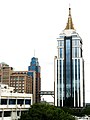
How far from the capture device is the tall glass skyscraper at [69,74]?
358 feet

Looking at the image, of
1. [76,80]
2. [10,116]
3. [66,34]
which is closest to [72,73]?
[76,80]

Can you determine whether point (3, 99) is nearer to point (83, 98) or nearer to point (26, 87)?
point (83, 98)

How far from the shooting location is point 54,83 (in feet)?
369

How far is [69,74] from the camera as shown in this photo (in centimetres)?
11056

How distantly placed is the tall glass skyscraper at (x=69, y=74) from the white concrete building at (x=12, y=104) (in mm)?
57439

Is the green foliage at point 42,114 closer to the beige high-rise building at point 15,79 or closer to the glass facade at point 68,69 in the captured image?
the glass facade at point 68,69

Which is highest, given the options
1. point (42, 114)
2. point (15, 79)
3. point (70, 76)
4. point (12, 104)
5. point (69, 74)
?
point (69, 74)

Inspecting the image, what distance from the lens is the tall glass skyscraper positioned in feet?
358

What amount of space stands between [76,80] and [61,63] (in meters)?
8.07

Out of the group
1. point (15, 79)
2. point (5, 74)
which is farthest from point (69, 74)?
point (5, 74)

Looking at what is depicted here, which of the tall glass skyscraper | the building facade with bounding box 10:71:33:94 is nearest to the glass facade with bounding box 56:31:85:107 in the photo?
the tall glass skyscraper

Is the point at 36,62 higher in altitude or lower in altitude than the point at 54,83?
higher

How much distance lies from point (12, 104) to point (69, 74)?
62870 millimetres

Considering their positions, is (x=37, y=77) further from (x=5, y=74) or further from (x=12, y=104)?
(x=12, y=104)
